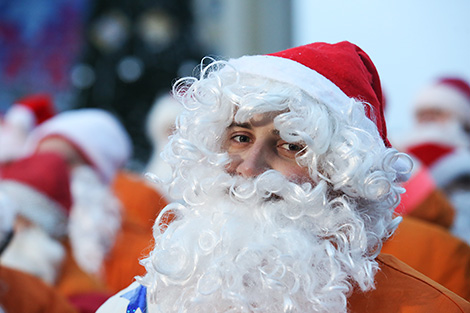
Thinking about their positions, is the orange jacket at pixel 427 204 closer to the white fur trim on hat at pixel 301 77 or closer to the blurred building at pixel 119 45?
the white fur trim on hat at pixel 301 77

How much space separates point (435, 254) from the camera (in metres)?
3.71

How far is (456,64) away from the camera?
7.07 metres

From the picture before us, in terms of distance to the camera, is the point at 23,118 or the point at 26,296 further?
the point at 23,118

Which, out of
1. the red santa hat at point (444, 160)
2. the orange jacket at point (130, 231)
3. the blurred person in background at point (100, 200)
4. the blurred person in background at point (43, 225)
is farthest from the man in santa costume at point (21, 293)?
the red santa hat at point (444, 160)

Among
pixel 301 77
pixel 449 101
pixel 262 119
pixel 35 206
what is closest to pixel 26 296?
pixel 35 206

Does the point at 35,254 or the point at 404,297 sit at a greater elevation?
the point at 404,297

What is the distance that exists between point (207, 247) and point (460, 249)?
2.11 metres

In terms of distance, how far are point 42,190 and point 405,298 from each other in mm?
3249

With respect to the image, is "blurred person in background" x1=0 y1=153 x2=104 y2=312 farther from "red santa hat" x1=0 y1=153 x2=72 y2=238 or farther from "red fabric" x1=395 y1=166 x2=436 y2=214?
"red fabric" x1=395 y1=166 x2=436 y2=214

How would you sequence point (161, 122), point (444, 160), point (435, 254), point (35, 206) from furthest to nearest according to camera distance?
point (161, 122)
point (444, 160)
point (35, 206)
point (435, 254)

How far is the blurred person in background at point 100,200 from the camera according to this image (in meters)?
5.26

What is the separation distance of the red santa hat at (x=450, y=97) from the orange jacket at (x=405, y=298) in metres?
4.43

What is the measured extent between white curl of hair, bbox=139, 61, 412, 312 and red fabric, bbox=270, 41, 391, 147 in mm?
97

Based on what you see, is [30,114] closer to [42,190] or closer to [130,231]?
[130,231]
